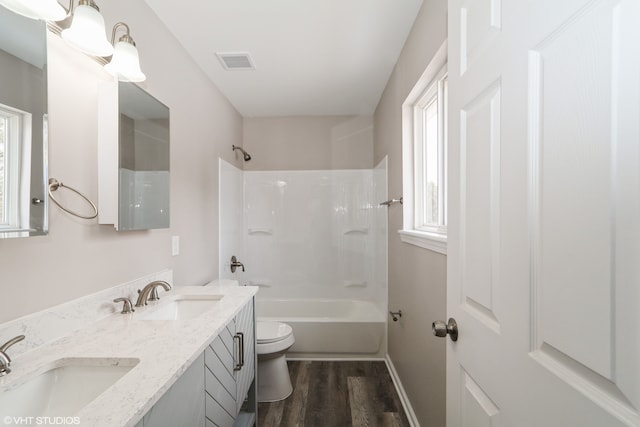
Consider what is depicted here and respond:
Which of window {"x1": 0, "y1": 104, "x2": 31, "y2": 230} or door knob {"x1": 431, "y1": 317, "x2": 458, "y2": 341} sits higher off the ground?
window {"x1": 0, "y1": 104, "x2": 31, "y2": 230}

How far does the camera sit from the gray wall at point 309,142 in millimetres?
3408

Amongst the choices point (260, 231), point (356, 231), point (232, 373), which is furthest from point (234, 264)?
point (232, 373)

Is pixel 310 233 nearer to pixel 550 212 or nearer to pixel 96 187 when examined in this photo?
pixel 96 187

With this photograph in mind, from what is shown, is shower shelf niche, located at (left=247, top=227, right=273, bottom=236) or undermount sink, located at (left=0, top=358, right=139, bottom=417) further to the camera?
Answer: shower shelf niche, located at (left=247, top=227, right=273, bottom=236)

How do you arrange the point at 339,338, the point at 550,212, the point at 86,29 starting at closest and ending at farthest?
the point at 550,212
the point at 86,29
the point at 339,338

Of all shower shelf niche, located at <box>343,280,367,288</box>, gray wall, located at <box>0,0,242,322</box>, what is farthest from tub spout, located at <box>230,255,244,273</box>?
shower shelf niche, located at <box>343,280,367,288</box>

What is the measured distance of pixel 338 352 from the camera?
2775mm

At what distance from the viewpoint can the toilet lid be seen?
2.21 meters

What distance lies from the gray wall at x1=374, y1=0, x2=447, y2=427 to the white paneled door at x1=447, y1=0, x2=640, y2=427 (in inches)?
26.7

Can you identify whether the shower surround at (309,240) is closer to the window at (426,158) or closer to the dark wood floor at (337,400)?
the dark wood floor at (337,400)

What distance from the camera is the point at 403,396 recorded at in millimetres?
2133

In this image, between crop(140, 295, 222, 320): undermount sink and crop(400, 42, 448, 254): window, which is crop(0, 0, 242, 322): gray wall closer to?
crop(140, 295, 222, 320): undermount sink

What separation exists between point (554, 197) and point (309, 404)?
7.05 ft

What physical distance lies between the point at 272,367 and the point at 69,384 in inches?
60.8
